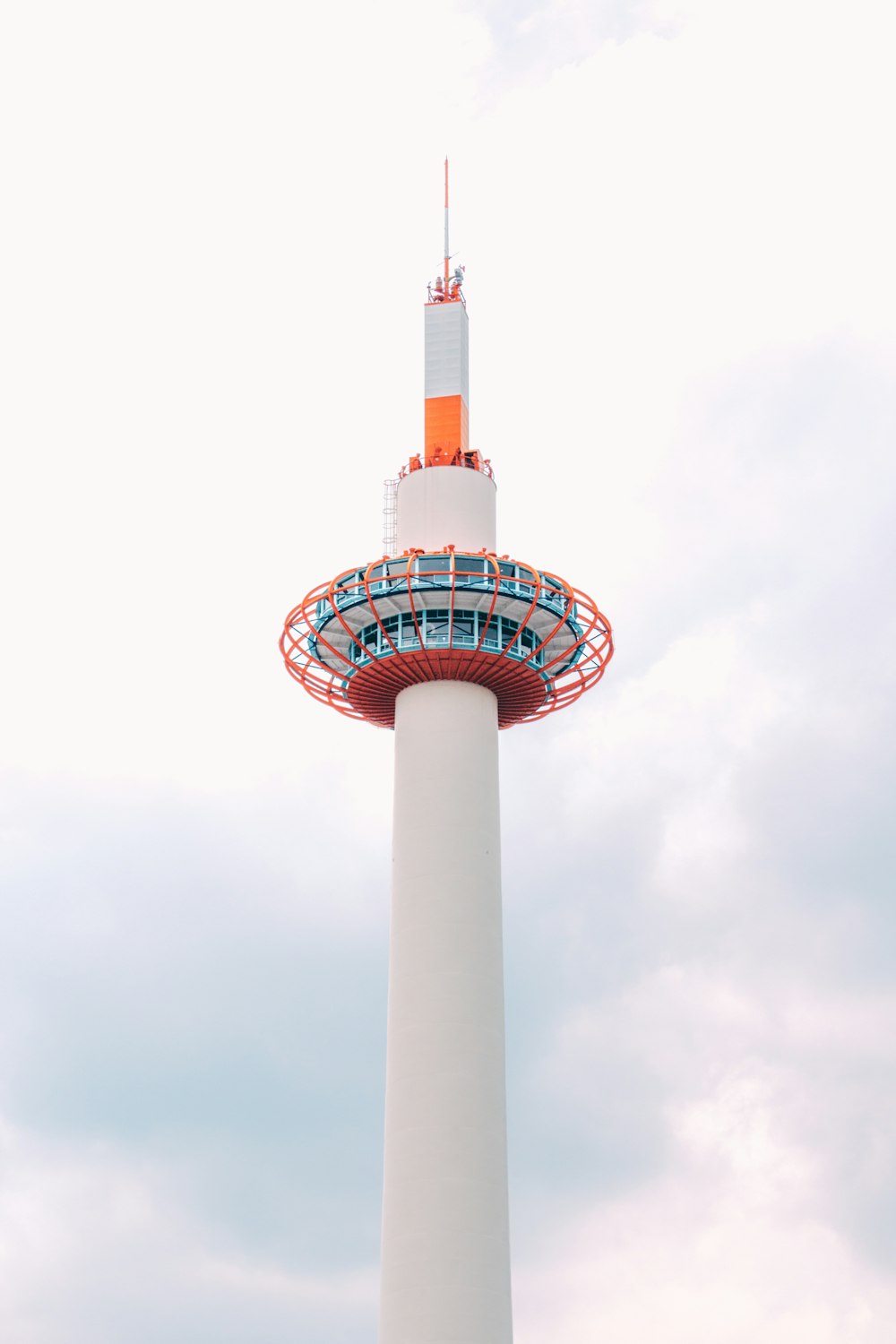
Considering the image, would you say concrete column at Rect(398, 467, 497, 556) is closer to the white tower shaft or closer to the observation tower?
the observation tower

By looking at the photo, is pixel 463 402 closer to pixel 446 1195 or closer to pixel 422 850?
pixel 422 850

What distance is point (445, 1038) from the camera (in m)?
67.2

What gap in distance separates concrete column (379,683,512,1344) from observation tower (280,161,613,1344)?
74mm

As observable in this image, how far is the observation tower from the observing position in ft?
212

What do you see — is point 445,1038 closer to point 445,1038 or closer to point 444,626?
point 445,1038

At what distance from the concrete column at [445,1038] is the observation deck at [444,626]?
1.61 metres

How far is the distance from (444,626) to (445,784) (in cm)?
727

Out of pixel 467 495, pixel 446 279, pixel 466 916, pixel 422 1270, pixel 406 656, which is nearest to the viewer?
pixel 422 1270

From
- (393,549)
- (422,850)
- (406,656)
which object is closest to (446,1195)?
(422,850)

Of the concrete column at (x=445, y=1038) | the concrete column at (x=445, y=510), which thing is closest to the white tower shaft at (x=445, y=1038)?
the concrete column at (x=445, y=1038)

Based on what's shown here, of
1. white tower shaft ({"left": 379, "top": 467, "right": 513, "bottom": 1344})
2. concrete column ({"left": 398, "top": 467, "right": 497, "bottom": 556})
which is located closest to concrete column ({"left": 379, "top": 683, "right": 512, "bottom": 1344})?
white tower shaft ({"left": 379, "top": 467, "right": 513, "bottom": 1344})

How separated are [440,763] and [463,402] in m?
20.1

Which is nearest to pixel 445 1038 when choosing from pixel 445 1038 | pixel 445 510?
pixel 445 1038

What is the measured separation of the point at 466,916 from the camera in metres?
69.4
